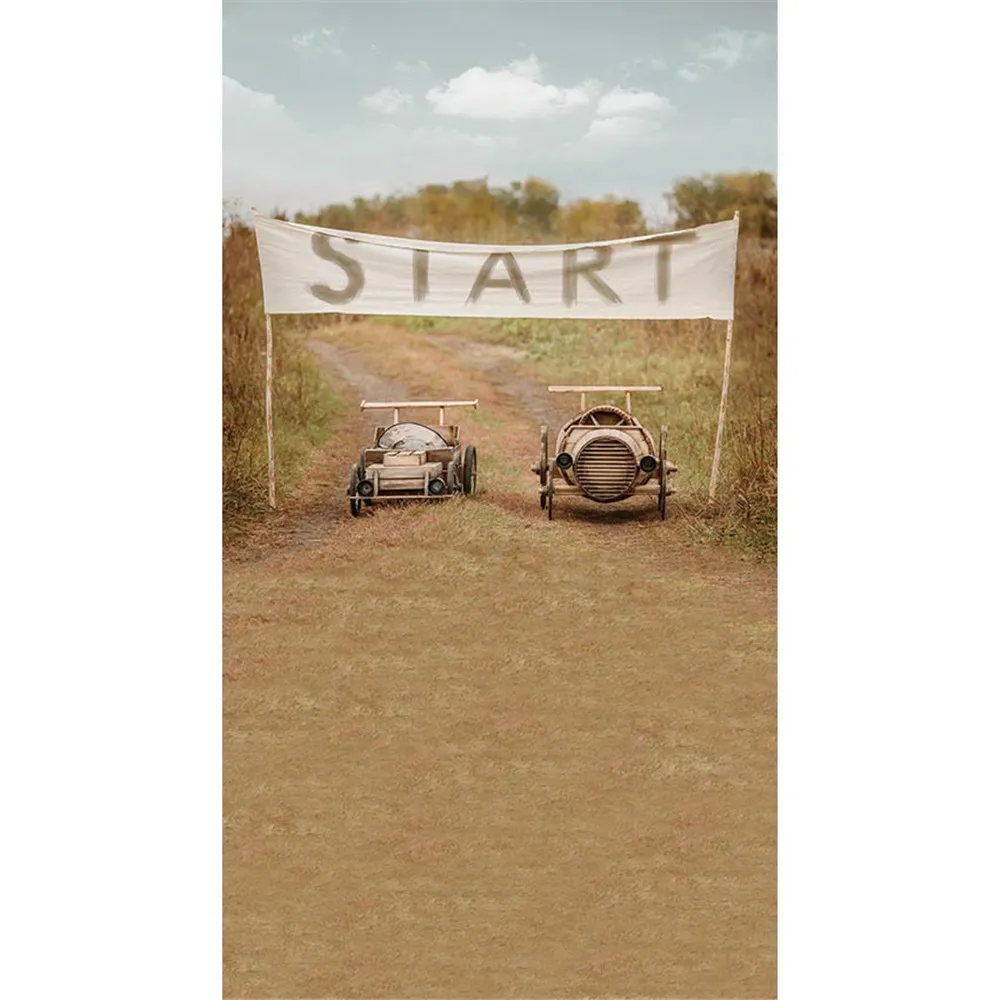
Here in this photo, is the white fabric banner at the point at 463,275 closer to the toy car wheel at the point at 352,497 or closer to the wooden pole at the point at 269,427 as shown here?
the wooden pole at the point at 269,427

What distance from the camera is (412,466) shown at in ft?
29.4

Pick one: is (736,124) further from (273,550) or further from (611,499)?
(273,550)

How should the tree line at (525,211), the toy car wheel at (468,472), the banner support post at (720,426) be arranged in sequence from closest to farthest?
the banner support post at (720,426), the toy car wheel at (468,472), the tree line at (525,211)

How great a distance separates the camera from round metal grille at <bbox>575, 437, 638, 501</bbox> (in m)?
8.89

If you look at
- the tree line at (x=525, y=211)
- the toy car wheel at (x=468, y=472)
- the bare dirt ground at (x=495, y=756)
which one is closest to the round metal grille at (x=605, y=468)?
the bare dirt ground at (x=495, y=756)

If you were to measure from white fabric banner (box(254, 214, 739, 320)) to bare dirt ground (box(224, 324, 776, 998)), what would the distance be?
42.2 inches

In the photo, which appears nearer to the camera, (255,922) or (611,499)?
(255,922)

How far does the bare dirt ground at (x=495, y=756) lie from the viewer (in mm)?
7867

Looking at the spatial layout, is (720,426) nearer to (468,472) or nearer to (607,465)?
(607,465)

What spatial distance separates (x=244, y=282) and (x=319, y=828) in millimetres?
3346

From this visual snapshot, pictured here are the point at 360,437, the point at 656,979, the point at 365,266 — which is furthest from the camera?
the point at 360,437

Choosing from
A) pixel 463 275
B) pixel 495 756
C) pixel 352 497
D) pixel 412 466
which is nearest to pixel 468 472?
pixel 412 466

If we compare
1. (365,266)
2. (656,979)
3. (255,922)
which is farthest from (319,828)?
(365,266)

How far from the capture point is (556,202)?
9.57 metres
